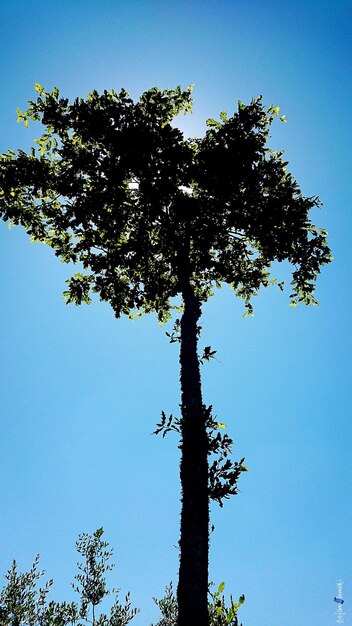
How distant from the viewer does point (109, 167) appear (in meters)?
12.3

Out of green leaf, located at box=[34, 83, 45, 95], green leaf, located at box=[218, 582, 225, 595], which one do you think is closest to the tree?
green leaf, located at box=[34, 83, 45, 95]

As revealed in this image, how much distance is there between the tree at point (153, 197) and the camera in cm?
1219

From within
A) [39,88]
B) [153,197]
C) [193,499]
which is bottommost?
[193,499]

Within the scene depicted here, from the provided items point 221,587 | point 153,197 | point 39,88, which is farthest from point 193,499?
point 39,88

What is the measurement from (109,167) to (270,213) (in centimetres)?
572

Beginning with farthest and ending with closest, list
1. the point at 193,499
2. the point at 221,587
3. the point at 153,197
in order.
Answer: the point at 153,197, the point at 193,499, the point at 221,587

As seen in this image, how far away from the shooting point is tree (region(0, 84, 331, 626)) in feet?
40.0

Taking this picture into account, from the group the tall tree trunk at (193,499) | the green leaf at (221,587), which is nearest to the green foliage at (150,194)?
the tall tree trunk at (193,499)

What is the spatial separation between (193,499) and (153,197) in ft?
29.5

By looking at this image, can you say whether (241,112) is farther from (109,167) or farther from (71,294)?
(71,294)

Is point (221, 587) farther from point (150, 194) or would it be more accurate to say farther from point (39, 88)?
point (39, 88)

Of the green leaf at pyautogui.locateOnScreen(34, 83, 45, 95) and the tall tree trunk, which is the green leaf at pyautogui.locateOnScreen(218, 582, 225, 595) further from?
the green leaf at pyautogui.locateOnScreen(34, 83, 45, 95)

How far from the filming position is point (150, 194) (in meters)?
12.2

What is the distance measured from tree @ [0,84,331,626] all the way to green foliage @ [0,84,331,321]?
0.04 meters
